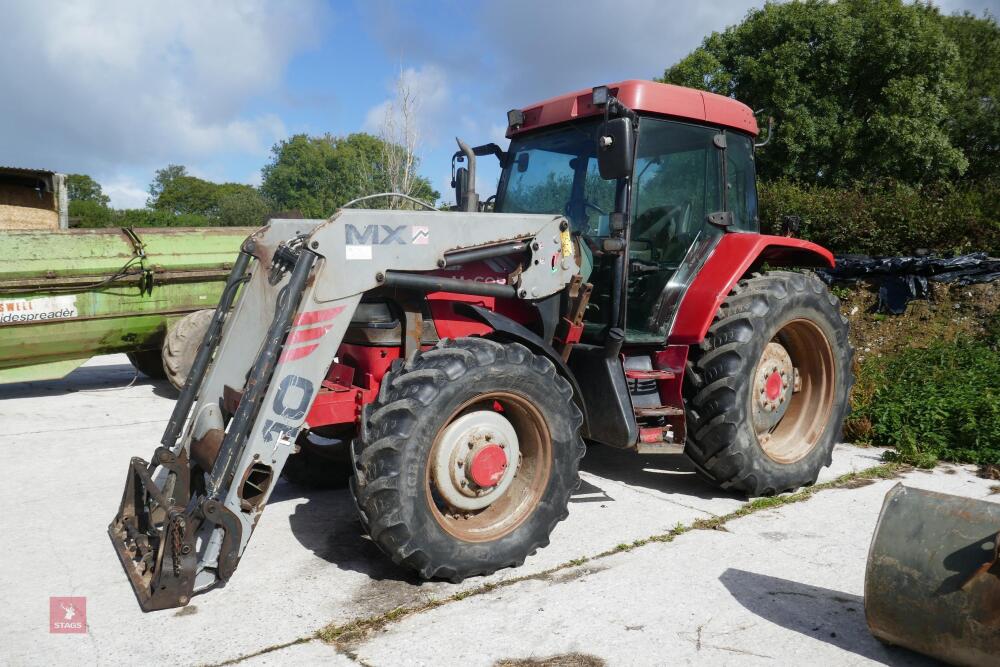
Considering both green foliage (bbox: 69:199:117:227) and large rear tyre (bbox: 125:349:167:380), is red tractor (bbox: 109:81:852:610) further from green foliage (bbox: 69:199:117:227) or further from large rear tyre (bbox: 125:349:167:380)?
green foliage (bbox: 69:199:117:227)

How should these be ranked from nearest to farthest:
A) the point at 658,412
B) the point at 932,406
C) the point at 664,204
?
the point at 658,412 → the point at 664,204 → the point at 932,406

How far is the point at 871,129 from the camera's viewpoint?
19.2m

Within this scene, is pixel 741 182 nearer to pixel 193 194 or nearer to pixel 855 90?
pixel 855 90

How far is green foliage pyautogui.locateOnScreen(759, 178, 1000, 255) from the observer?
11023 millimetres

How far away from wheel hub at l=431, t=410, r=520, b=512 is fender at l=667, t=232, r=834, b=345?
1.51 meters

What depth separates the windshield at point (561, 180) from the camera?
5.01 meters

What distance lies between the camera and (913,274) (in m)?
10.1

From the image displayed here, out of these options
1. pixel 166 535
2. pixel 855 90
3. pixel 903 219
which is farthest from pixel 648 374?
pixel 855 90

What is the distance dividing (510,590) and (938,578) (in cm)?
180

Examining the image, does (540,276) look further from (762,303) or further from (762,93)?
(762,93)

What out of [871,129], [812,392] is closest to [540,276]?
[812,392]

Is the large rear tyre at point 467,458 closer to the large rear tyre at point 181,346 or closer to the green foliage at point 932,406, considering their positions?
the green foliage at point 932,406

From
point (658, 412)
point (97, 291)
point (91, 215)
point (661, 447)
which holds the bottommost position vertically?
point (661, 447)

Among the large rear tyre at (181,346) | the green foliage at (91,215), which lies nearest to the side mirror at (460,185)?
the large rear tyre at (181,346)
